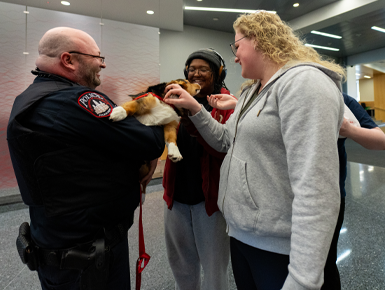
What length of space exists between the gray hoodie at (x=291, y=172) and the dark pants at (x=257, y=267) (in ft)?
0.14

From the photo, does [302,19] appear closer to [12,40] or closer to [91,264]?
[12,40]

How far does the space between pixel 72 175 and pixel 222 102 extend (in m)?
0.89

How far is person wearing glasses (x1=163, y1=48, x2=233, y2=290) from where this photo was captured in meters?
1.33

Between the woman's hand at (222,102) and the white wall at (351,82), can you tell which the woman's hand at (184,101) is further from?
the white wall at (351,82)

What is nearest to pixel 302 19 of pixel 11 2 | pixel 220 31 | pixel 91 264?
pixel 220 31

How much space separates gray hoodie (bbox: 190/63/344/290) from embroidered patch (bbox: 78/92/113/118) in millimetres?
586

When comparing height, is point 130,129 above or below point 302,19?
below

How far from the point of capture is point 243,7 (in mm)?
5566

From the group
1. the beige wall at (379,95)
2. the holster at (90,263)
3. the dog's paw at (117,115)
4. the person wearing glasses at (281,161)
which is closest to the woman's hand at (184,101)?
the person wearing glasses at (281,161)

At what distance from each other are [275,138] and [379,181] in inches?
187

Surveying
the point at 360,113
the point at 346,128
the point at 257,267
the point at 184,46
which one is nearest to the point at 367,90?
the point at 184,46

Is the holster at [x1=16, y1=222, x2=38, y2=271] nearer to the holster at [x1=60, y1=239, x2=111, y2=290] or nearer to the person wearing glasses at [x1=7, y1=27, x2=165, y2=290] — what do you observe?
the person wearing glasses at [x1=7, y1=27, x2=165, y2=290]

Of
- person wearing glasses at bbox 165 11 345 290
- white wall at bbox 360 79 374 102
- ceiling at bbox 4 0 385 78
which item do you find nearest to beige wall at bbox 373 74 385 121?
white wall at bbox 360 79 374 102

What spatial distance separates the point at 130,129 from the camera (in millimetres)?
959
